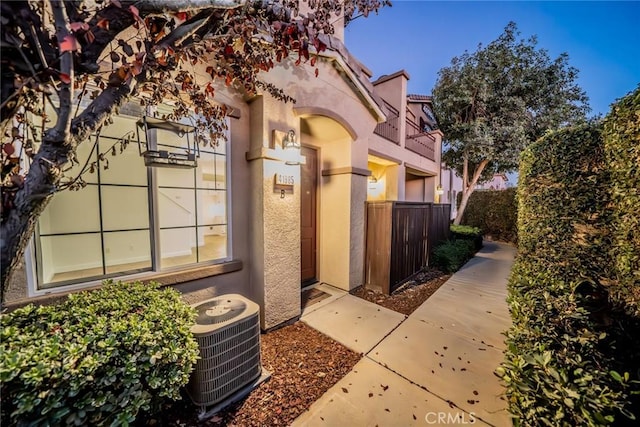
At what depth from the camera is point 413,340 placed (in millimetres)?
3424

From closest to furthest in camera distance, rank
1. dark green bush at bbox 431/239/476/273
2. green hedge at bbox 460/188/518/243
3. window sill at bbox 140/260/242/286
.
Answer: window sill at bbox 140/260/242/286, dark green bush at bbox 431/239/476/273, green hedge at bbox 460/188/518/243

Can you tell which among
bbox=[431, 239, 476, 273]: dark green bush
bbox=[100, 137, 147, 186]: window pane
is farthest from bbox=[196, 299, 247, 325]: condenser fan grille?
bbox=[431, 239, 476, 273]: dark green bush

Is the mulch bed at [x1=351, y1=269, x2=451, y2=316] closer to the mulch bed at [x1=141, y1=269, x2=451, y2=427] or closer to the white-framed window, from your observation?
the mulch bed at [x1=141, y1=269, x2=451, y2=427]

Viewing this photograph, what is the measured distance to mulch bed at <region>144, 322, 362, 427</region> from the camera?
216 cm

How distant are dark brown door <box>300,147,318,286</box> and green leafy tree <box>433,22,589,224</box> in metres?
9.42

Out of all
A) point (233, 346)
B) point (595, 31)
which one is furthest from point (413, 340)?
point (595, 31)

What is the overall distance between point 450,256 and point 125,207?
26.8 feet

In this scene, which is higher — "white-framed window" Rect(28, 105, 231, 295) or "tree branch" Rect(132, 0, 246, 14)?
"tree branch" Rect(132, 0, 246, 14)

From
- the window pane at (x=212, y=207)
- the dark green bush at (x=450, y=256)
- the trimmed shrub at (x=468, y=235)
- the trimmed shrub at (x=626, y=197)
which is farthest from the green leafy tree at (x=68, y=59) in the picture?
the trimmed shrub at (x=468, y=235)

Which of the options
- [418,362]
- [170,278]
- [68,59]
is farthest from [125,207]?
[418,362]

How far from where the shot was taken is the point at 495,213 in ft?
42.4

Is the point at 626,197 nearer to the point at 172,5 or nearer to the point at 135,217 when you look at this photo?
the point at 172,5

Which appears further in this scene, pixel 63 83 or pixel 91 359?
pixel 91 359

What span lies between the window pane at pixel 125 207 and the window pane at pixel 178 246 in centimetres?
34
